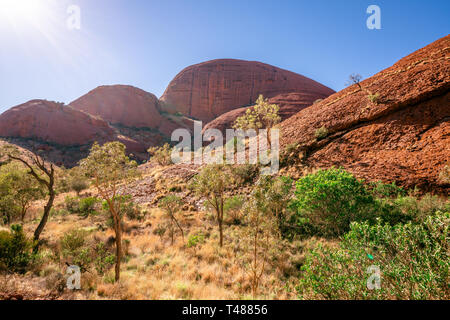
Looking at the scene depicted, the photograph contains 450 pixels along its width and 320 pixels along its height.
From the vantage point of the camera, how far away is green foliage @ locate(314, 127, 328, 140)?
14.1 m

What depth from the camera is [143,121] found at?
5378 centimetres

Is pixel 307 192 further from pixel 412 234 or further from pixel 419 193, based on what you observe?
pixel 419 193

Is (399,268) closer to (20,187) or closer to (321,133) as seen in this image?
(321,133)

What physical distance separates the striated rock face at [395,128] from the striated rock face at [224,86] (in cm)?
3833

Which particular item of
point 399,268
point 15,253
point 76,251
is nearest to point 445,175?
point 399,268

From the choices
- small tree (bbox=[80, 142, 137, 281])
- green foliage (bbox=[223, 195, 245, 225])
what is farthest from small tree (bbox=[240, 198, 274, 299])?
small tree (bbox=[80, 142, 137, 281])

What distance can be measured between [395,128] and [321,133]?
449 centimetres

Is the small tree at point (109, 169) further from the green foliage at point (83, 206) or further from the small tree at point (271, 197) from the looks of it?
the green foliage at point (83, 206)

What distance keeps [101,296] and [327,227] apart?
8304mm

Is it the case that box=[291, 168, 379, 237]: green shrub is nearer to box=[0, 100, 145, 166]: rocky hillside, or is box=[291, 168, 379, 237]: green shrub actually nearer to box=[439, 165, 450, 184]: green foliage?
box=[439, 165, 450, 184]: green foliage

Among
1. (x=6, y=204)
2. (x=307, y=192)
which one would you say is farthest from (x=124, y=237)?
(x=307, y=192)

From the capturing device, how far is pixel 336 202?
6758 millimetres

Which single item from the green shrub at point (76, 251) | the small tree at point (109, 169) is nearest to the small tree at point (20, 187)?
the green shrub at point (76, 251)

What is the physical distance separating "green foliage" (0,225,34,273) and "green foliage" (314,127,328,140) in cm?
1763
